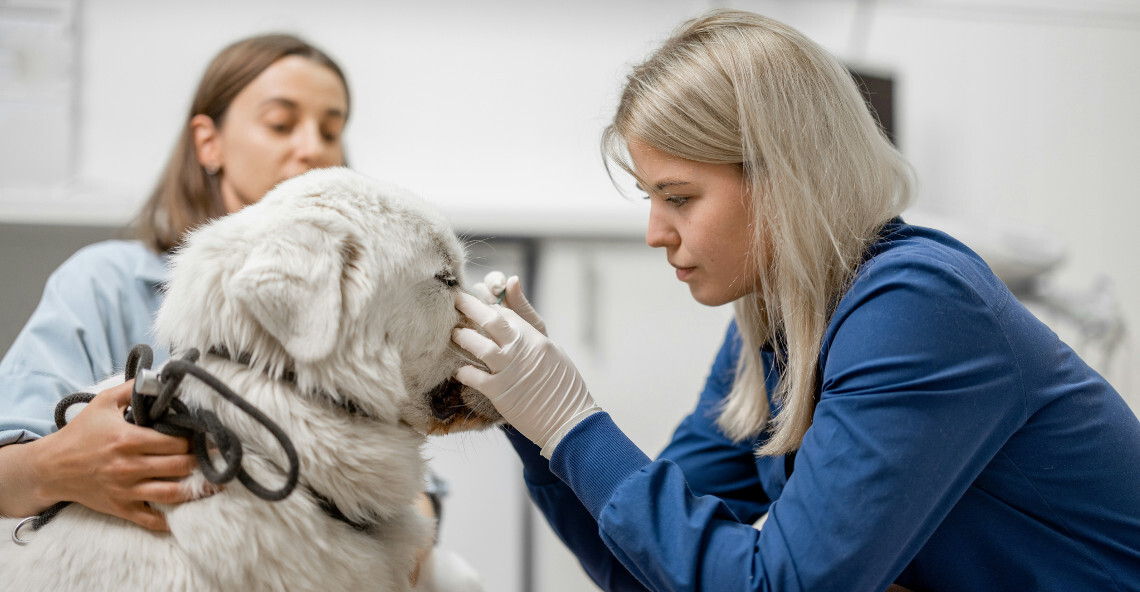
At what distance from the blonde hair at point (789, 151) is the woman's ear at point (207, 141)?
1150 millimetres

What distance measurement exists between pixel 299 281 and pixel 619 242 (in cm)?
168

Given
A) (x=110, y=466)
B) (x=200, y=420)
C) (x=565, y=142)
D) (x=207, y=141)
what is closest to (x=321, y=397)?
(x=200, y=420)

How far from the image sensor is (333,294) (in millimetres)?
919

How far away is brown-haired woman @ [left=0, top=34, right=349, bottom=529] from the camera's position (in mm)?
928

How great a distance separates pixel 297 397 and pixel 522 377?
336mm

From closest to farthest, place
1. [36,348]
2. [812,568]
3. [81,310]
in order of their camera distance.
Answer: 1. [812,568]
2. [36,348]
3. [81,310]

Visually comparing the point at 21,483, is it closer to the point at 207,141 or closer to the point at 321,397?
the point at 321,397

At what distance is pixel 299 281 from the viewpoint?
909 millimetres

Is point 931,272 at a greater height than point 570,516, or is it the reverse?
point 931,272

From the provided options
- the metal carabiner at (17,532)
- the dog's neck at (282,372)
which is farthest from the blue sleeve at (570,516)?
the metal carabiner at (17,532)

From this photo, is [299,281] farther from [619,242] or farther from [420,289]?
[619,242]

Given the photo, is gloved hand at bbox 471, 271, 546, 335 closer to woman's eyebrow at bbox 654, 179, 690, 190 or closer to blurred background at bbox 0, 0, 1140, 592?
woman's eyebrow at bbox 654, 179, 690, 190

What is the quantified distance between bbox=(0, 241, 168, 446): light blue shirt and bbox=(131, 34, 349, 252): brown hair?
109 mm

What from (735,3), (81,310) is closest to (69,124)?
(81,310)
